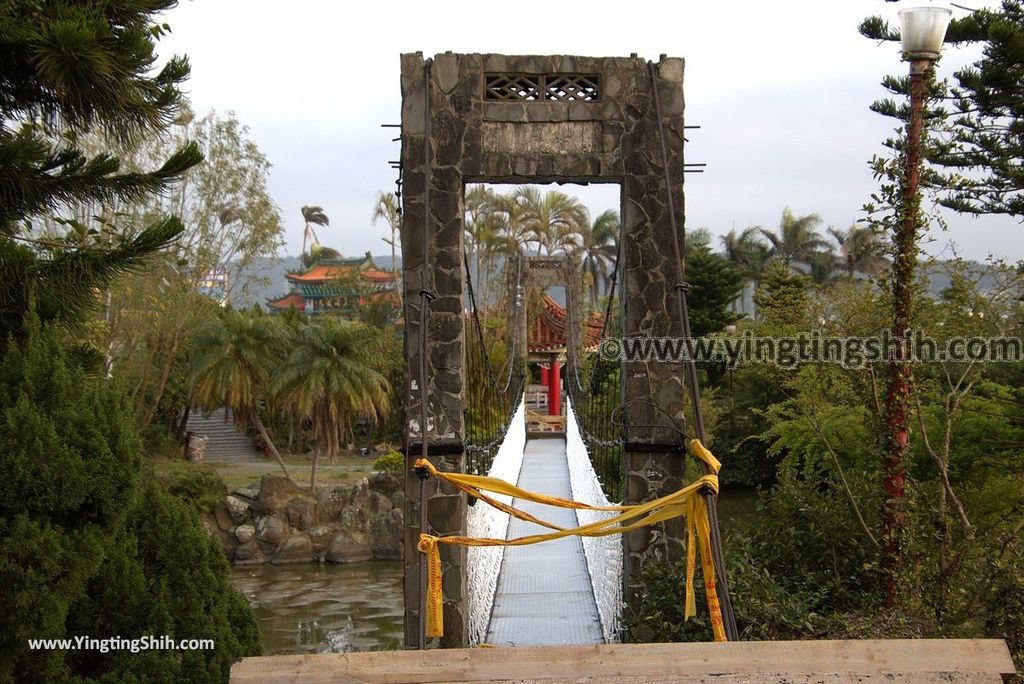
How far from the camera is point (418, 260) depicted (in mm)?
4750

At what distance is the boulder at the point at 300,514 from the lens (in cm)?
1659

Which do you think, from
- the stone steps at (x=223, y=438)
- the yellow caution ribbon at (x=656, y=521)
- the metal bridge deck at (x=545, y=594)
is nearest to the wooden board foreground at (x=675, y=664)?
the yellow caution ribbon at (x=656, y=521)

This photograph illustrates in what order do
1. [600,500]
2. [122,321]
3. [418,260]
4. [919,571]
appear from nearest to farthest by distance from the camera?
[919,571], [418,260], [600,500], [122,321]

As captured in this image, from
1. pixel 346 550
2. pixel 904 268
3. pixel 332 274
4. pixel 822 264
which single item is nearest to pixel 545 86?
pixel 904 268

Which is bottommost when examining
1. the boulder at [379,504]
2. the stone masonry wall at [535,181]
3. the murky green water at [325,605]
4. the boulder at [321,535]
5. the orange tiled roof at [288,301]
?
the murky green water at [325,605]

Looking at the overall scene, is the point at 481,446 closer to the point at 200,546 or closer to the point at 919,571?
the point at 200,546

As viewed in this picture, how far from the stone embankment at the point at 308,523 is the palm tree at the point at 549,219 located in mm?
11401

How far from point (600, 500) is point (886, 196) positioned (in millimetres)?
2454

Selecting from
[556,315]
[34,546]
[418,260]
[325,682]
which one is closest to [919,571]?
[418,260]

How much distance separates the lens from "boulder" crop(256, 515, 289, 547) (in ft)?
53.9

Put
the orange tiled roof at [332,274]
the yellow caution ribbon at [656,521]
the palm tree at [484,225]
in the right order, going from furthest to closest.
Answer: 1. the orange tiled roof at [332,274]
2. the palm tree at [484,225]
3. the yellow caution ribbon at [656,521]

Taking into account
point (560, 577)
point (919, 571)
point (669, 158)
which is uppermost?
point (669, 158)

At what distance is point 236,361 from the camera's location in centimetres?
1795

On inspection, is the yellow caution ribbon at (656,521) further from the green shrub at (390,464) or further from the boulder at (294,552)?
the green shrub at (390,464)
